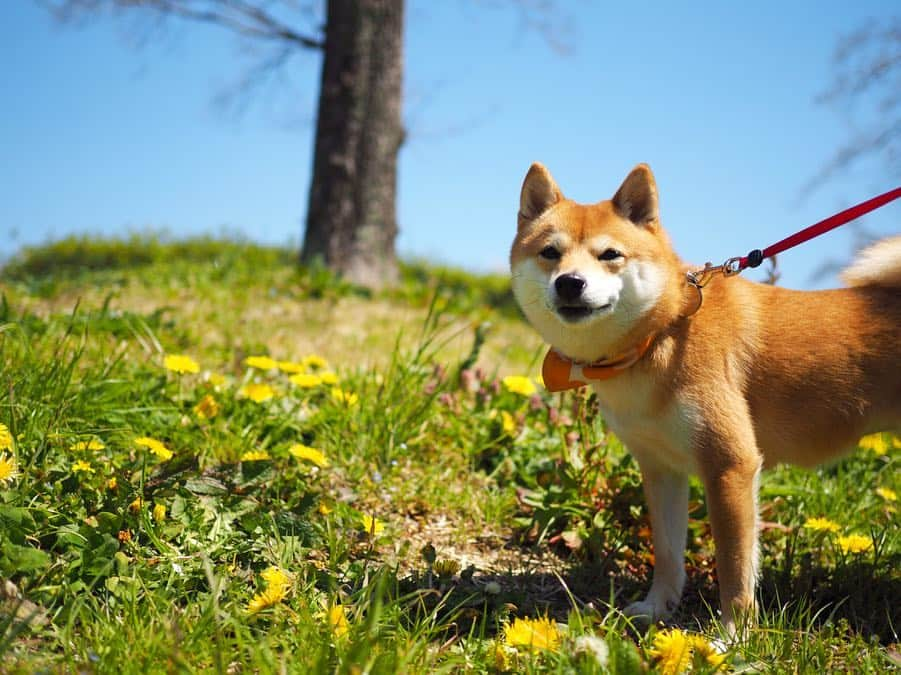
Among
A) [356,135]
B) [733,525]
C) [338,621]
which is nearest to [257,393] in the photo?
[338,621]

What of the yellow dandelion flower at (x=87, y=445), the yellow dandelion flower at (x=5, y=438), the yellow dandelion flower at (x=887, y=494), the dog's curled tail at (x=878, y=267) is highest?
the dog's curled tail at (x=878, y=267)

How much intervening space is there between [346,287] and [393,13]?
2.71 metres

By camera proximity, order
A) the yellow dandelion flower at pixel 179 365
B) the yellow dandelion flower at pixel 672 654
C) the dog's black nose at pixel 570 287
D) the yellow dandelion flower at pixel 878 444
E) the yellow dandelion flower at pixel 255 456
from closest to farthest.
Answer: the yellow dandelion flower at pixel 672 654, the dog's black nose at pixel 570 287, the yellow dandelion flower at pixel 255 456, the yellow dandelion flower at pixel 179 365, the yellow dandelion flower at pixel 878 444

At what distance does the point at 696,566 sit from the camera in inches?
119

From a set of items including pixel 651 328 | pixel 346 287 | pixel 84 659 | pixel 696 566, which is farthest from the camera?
Answer: pixel 346 287

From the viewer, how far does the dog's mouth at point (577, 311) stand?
252 cm

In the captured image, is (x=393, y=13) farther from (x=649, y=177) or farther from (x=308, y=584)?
(x=308, y=584)

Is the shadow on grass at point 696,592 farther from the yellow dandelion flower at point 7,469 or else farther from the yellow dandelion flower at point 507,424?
the yellow dandelion flower at point 7,469

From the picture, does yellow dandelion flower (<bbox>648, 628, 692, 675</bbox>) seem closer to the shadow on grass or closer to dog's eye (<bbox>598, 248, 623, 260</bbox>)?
the shadow on grass

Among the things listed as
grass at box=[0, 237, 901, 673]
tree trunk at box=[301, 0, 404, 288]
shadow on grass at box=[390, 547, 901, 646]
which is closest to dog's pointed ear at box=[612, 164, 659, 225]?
grass at box=[0, 237, 901, 673]

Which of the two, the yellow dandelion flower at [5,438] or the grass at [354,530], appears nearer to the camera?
the grass at [354,530]

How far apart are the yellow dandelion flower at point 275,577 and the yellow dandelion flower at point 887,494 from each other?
276cm

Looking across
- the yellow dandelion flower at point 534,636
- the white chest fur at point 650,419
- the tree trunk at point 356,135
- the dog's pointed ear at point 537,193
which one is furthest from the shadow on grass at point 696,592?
the tree trunk at point 356,135

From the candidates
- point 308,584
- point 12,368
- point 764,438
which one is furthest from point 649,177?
point 12,368
